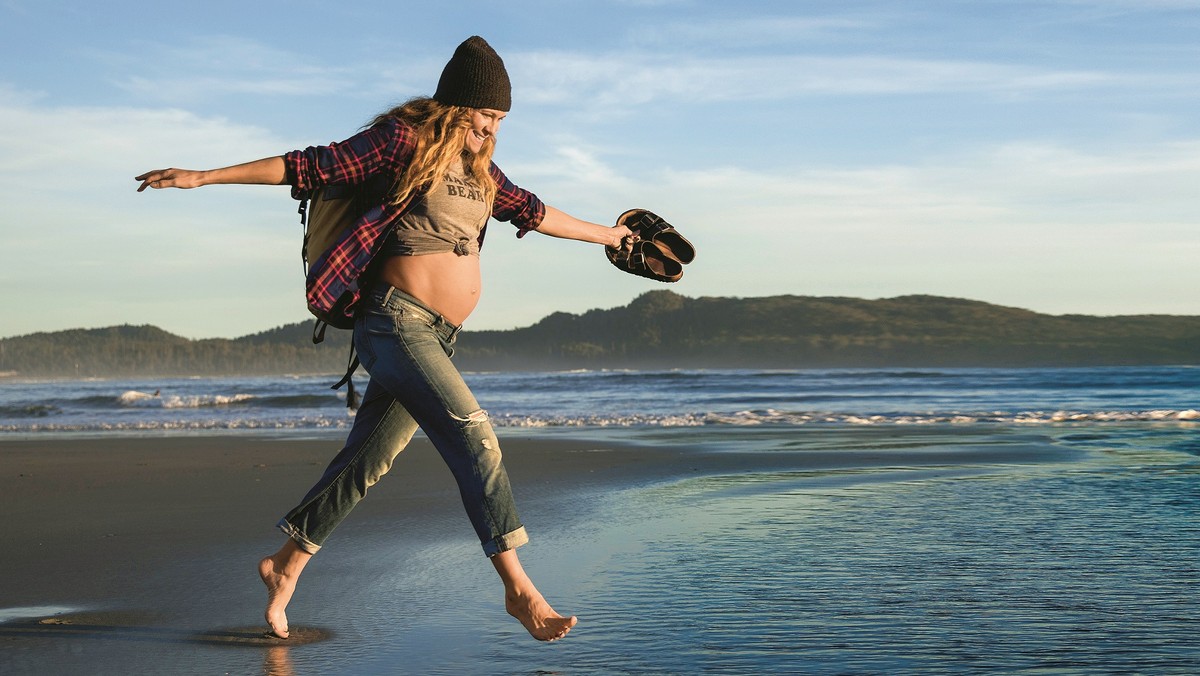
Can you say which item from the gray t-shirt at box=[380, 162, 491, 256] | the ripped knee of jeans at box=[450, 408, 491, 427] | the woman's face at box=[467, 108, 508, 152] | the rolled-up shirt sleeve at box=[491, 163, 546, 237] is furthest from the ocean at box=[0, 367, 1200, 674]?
the woman's face at box=[467, 108, 508, 152]

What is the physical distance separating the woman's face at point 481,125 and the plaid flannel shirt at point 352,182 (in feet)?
0.68

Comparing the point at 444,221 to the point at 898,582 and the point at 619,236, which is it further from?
the point at 898,582

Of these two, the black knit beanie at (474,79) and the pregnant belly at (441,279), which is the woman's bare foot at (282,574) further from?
the black knit beanie at (474,79)

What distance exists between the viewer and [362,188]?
335 cm

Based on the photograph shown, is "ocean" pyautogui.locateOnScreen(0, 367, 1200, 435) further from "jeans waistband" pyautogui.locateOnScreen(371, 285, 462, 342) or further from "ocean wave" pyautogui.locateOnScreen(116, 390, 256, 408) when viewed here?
"jeans waistband" pyautogui.locateOnScreen(371, 285, 462, 342)

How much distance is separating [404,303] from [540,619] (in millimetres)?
986

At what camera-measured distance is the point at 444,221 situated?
337 cm

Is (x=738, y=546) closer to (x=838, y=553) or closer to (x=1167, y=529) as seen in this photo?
(x=838, y=553)

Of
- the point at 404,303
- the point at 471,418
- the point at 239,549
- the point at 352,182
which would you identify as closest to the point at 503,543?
the point at 471,418

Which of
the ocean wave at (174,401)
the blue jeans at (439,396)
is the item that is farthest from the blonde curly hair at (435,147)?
the ocean wave at (174,401)

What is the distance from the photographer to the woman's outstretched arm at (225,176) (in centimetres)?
297

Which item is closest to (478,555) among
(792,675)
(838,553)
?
(838,553)

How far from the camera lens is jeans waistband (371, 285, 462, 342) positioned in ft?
10.7

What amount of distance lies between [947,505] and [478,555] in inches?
104
